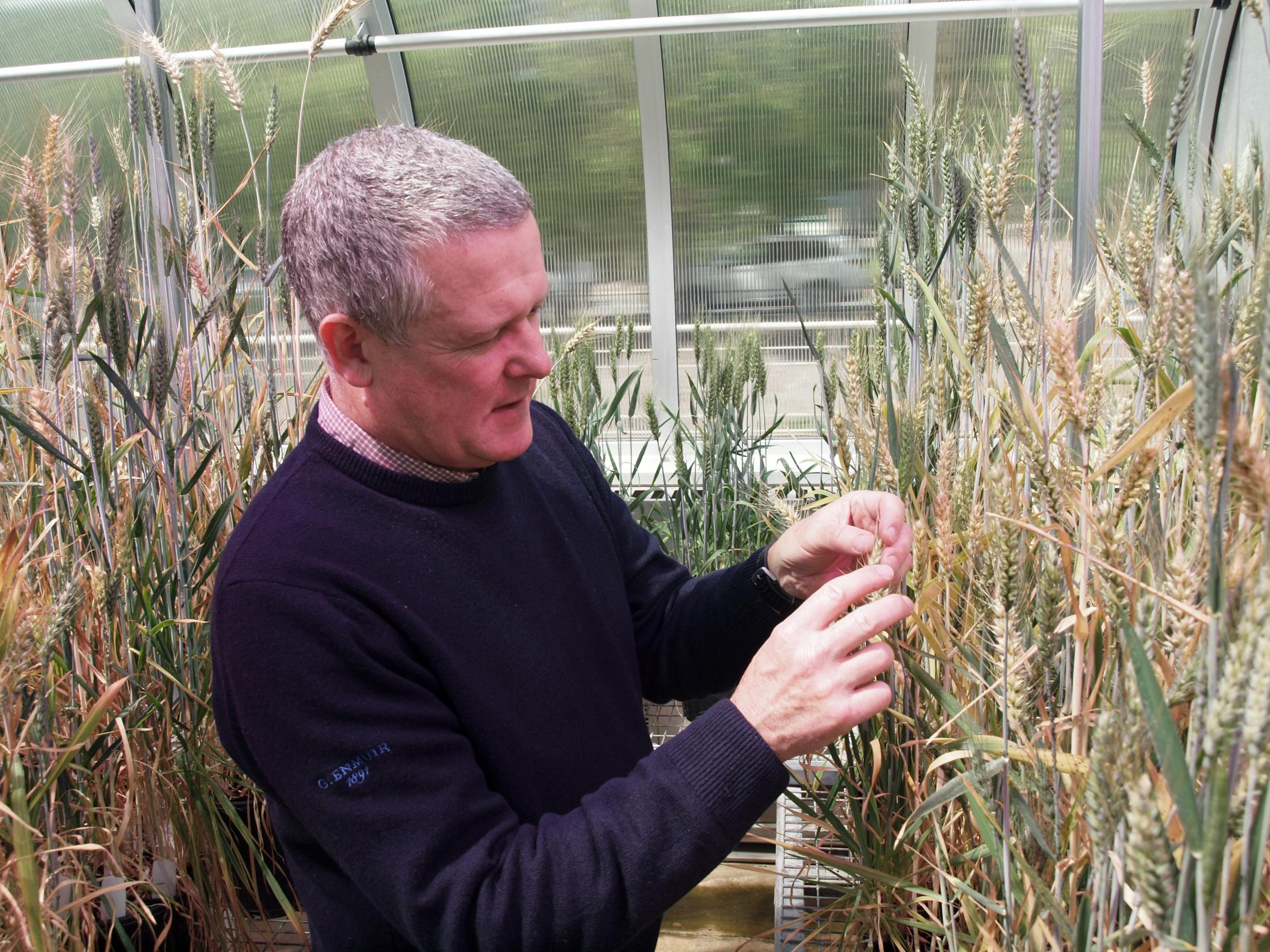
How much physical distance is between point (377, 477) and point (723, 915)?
1394 millimetres

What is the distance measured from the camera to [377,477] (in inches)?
42.3

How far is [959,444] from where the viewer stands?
1.40m

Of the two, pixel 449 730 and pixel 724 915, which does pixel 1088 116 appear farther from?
pixel 724 915

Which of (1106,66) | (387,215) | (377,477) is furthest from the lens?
(1106,66)

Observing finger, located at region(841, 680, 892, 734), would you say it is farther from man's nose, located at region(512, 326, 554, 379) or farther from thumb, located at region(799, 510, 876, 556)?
man's nose, located at region(512, 326, 554, 379)

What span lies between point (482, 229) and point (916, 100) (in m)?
0.76

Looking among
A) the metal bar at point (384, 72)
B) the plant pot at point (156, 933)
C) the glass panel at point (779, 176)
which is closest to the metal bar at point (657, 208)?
the glass panel at point (779, 176)

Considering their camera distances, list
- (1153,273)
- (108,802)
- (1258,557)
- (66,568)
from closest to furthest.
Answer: (1258,557)
(1153,273)
(66,568)
(108,802)

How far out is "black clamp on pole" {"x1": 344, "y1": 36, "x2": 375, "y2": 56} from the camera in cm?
315

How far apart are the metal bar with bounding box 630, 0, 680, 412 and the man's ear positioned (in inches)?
102

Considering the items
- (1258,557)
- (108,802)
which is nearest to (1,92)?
(108,802)

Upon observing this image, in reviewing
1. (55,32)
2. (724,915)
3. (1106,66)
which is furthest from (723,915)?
(55,32)

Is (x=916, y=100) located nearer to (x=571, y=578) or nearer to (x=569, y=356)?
(x=571, y=578)

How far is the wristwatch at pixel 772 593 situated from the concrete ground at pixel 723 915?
880 millimetres
